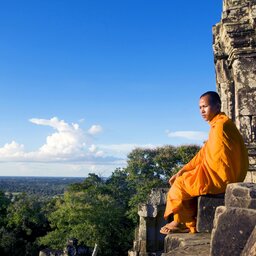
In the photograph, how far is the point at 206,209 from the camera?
3.43 meters

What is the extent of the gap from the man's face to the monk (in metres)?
0.07

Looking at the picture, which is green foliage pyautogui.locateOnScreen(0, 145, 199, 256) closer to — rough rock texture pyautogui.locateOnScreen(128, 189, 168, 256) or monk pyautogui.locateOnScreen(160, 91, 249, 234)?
rough rock texture pyautogui.locateOnScreen(128, 189, 168, 256)

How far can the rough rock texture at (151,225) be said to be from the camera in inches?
283

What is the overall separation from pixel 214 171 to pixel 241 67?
84.5 inches

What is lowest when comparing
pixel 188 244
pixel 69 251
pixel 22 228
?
pixel 22 228

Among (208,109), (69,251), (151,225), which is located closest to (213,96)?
(208,109)

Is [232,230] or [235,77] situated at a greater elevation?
[235,77]

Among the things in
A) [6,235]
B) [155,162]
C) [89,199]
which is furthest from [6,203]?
[155,162]

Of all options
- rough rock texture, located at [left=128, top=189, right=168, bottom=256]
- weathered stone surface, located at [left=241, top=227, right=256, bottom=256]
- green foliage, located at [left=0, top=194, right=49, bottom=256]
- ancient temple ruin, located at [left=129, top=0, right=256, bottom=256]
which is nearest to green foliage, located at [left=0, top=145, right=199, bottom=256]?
green foliage, located at [left=0, top=194, right=49, bottom=256]

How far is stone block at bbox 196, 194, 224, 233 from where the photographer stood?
340cm

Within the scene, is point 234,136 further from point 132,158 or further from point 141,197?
point 132,158

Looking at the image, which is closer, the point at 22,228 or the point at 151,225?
the point at 151,225

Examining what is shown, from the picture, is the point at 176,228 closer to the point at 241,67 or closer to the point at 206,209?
the point at 206,209

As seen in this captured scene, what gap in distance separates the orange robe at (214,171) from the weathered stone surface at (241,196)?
3.14ft
